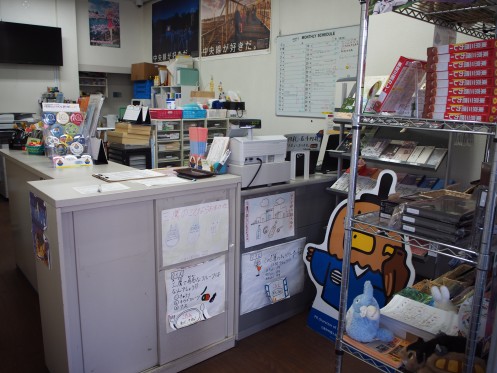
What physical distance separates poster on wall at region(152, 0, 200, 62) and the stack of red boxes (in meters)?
4.99

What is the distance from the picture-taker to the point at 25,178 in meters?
2.71

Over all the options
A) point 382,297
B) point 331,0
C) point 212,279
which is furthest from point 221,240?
point 331,0

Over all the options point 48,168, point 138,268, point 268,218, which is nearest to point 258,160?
point 268,218

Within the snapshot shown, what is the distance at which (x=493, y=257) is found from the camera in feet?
4.51

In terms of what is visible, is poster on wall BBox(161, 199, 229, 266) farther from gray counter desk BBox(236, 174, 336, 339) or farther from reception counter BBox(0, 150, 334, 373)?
gray counter desk BBox(236, 174, 336, 339)

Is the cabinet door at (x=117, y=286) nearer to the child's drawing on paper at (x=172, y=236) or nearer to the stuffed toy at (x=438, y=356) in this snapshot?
the child's drawing on paper at (x=172, y=236)

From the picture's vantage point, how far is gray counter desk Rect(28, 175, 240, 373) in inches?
66.0

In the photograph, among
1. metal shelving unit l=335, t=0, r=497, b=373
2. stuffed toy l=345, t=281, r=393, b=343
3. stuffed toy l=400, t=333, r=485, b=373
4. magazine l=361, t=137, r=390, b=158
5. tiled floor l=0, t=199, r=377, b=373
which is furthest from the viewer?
magazine l=361, t=137, r=390, b=158

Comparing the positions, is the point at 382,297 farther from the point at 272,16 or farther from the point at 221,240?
the point at 272,16

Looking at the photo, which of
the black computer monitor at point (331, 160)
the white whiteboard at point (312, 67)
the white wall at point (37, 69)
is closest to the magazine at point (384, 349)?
the black computer monitor at point (331, 160)

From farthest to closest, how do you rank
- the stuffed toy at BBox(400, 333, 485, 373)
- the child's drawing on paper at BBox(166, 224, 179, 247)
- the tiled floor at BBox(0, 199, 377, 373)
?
the tiled floor at BBox(0, 199, 377, 373) < the child's drawing on paper at BBox(166, 224, 179, 247) < the stuffed toy at BBox(400, 333, 485, 373)

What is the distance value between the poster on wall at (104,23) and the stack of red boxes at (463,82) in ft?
21.9

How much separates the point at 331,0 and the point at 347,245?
→ 10.3 feet

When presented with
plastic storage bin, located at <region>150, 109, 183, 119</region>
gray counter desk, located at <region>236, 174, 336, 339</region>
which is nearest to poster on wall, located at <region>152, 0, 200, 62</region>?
plastic storage bin, located at <region>150, 109, 183, 119</region>
